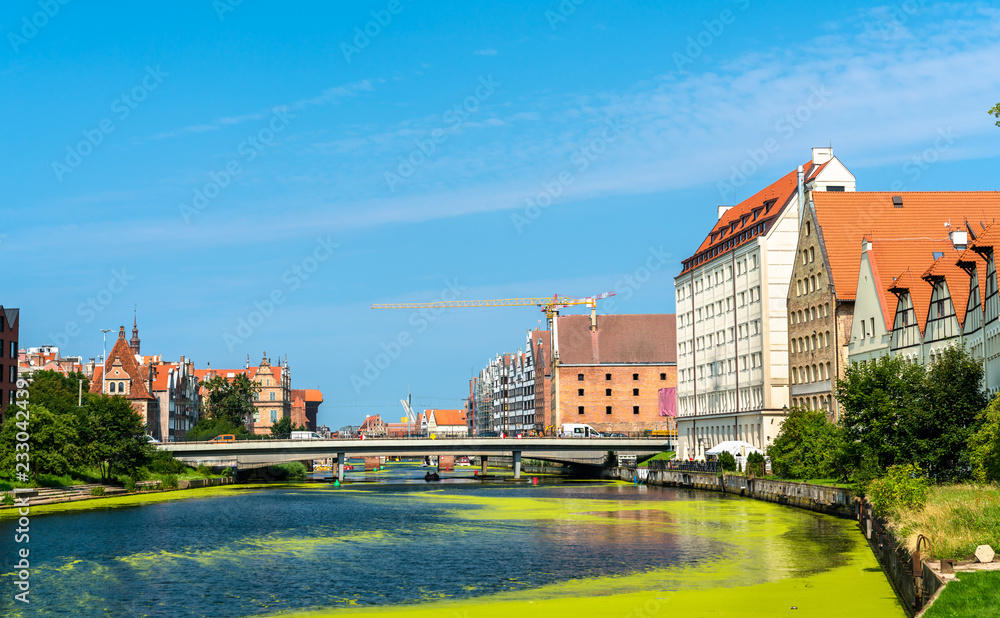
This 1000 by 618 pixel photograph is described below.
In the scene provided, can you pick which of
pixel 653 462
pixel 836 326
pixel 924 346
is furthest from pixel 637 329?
pixel 924 346

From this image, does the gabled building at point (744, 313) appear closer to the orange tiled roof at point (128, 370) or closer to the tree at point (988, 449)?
the tree at point (988, 449)

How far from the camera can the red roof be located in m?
188

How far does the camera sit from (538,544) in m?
54.4

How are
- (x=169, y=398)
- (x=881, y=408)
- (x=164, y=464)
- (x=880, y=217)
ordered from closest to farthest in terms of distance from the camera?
(x=881, y=408)
(x=880, y=217)
(x=164, y=464)
(x=169, y=398)

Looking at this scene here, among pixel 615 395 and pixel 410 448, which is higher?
pixel 615 395

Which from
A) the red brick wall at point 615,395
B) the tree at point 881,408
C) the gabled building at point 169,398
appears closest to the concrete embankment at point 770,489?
the tree at point 881,408

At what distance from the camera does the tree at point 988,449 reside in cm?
4588

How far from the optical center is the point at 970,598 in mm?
25609

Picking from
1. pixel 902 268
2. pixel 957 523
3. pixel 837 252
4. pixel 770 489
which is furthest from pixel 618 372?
pixel 957 523

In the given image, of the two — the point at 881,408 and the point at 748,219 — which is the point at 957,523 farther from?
the point at 748,219

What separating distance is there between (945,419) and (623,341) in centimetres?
13202

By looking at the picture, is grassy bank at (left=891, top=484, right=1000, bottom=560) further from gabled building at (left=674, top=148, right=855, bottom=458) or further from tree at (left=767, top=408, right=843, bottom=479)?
gabled building at (left=674, top=148, right=855, bottom=458)

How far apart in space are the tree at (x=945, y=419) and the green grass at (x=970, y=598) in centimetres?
3303

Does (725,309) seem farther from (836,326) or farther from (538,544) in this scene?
(538,544)
